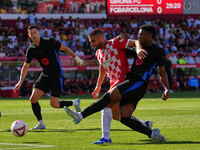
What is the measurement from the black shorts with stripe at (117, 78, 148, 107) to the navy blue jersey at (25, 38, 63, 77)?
3718 mm

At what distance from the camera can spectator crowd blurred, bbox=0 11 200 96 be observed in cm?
3450

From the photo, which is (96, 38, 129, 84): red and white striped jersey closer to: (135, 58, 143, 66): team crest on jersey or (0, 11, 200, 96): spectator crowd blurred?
(135, 58, 143, 66): team crest on jersey

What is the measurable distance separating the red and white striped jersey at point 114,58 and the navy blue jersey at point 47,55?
9.73ft

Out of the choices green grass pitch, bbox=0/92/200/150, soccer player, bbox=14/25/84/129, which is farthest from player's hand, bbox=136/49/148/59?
soccer player, bbox=14/25/84/129

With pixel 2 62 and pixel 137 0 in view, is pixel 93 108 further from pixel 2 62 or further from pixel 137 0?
pixel 137 0

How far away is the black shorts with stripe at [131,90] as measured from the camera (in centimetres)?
973

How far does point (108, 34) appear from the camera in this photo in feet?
124

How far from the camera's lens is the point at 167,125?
13641 mm

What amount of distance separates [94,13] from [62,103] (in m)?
28.9

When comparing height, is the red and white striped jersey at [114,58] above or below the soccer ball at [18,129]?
above

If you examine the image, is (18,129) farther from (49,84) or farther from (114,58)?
(49,84)

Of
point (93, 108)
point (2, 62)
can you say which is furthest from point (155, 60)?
point (2, 62)

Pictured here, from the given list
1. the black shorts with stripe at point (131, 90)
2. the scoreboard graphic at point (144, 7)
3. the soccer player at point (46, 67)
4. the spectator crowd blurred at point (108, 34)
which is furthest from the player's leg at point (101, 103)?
the scoreboard graphic at point (144, 7)

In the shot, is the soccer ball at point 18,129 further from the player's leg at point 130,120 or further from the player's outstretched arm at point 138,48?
the player's outstretched arm at point 138,48
